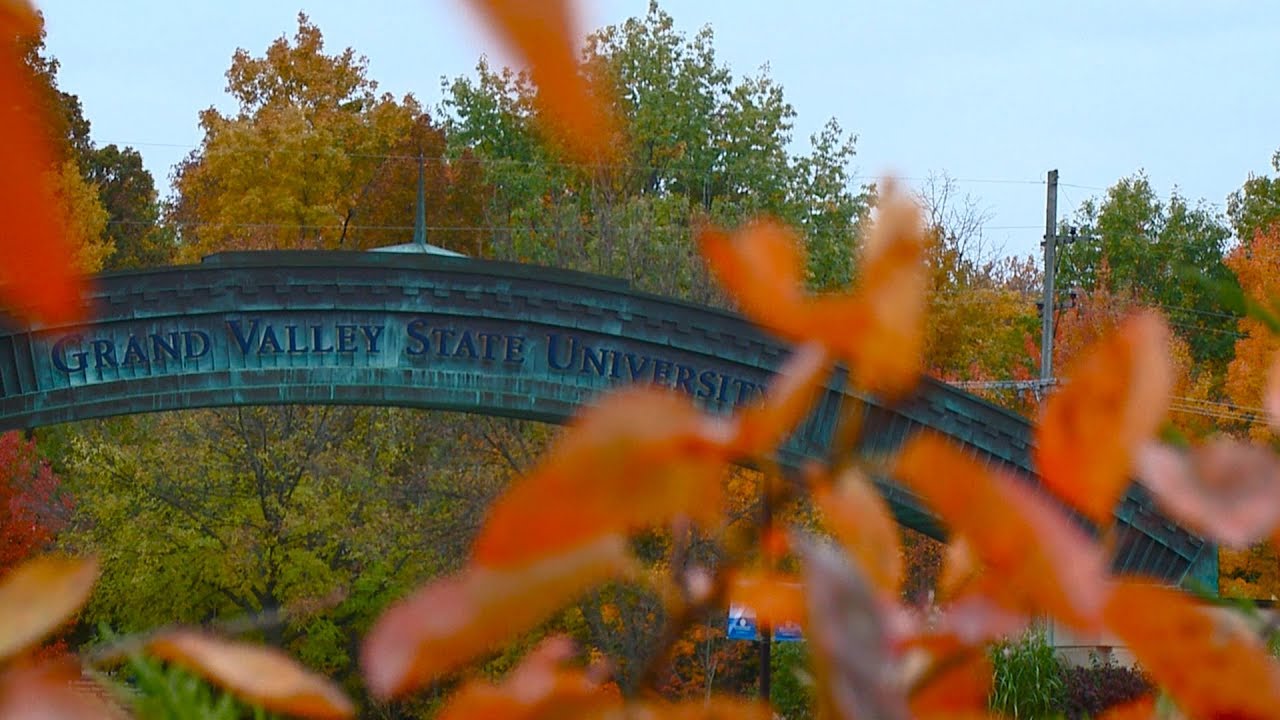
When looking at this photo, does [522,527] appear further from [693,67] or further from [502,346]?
[693,67]

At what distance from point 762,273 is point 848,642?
90 millimetres

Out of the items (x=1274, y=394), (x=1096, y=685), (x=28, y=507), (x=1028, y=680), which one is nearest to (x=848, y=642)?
(x=1274, y=394)

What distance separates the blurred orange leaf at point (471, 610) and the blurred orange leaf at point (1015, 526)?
A: 0.05 metres

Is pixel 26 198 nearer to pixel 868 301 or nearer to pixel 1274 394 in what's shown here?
pixel 868 301

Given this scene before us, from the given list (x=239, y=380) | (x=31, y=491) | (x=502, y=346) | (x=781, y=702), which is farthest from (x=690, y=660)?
(x=31, y=491)

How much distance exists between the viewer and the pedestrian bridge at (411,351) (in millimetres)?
11594

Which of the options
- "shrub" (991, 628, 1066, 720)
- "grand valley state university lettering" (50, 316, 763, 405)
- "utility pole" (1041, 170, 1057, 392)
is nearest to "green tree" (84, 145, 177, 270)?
"grand valley state university lettering" (50, 316, 763, 405)

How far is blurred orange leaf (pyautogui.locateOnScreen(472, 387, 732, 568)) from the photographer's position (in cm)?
22

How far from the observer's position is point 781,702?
13.7m

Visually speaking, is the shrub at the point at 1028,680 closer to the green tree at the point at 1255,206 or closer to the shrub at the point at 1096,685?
the shrub at the point at 1096,685

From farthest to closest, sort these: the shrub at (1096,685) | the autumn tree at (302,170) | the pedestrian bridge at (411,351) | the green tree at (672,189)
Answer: the autumn tree at (302,170) < the green tree at (672,189) < the pedestrian bridge at (411,351) < the shrub at (1096,685)

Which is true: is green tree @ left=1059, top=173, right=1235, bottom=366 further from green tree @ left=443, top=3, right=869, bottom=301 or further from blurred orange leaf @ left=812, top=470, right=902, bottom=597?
blurred orange leaf @ left=812, top=470, right=902, bottom=597

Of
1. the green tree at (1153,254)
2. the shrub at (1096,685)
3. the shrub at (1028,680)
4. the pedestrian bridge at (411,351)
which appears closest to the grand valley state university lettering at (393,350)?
the pedestrian bridge at (411,351)

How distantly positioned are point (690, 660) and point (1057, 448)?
52.3ft
